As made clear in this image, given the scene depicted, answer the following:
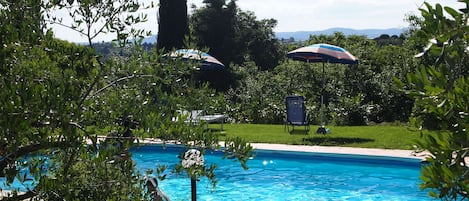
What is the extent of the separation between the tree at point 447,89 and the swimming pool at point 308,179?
21.3 feet

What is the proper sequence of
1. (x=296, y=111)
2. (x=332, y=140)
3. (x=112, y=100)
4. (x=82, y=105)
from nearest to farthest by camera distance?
(x=82, y=105), (x=112, y=100), (x=332, y=140), (x=296, y=111)

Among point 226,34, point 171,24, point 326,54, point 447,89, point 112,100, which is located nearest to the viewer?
point 447,89

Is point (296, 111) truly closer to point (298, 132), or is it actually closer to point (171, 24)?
point (298, 132)

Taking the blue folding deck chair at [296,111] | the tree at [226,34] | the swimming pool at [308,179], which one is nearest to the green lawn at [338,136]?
the blue folding deck chair at [296,111]

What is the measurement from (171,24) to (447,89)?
16.3 metres

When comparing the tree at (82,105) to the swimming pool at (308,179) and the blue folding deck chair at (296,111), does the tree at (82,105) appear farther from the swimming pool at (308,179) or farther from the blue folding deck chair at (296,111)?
the blue folding deck chair at (296,111)

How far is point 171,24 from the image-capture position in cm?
1722

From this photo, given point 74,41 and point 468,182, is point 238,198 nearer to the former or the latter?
point 74,41

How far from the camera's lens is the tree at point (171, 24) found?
56.4 feet

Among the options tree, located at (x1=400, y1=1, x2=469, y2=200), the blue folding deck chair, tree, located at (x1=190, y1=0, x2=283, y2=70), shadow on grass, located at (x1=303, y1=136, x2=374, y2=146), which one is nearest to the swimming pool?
shadow on grass, located at (x1=303, y1=136, x2=374, y2=146)

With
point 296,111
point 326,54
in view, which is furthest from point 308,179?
point 326,54

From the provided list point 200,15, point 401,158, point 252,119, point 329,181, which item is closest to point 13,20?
point 329,181

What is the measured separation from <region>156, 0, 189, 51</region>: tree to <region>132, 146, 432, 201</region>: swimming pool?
6.76 meters

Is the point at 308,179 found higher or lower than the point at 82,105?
lower
